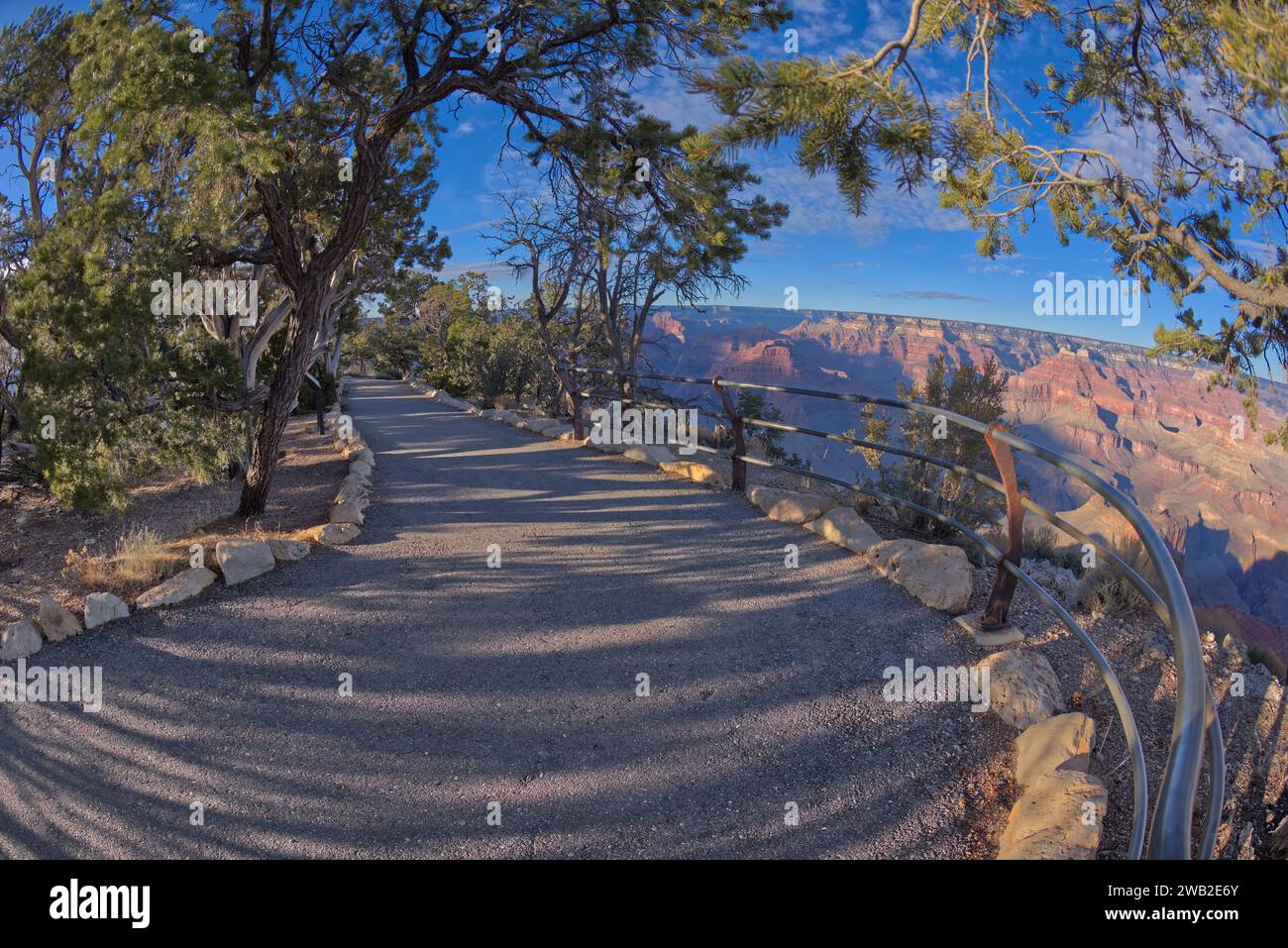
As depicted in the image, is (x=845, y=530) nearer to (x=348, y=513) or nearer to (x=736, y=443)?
(x=736, y=443)

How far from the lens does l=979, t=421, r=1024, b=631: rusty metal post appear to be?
373 cm

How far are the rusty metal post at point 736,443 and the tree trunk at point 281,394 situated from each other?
14.5 feet

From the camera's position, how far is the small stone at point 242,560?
5020 millimetres

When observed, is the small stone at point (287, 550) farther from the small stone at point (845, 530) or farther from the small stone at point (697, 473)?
the small stone at point (845, 530)

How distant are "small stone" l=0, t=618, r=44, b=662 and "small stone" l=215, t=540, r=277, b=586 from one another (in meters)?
1.12

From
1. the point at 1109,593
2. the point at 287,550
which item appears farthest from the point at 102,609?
the point at 1109,593

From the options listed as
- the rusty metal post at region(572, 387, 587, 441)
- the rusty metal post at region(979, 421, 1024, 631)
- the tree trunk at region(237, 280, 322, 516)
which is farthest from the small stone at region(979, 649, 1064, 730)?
the rusty metal post at region(572, 387, 587, 441)

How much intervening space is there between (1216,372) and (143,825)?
34.5ft

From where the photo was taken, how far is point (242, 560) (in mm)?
5078

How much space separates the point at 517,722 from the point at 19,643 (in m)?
3.65

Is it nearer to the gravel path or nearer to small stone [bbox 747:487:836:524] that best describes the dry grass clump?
the gravel path

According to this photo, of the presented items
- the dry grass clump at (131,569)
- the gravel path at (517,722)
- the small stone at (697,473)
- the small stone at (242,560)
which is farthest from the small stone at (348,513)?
the small stone at (697,473)

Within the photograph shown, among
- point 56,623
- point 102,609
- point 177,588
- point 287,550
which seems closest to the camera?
point 56,623

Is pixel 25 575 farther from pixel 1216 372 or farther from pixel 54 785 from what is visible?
pixel 1216 372
